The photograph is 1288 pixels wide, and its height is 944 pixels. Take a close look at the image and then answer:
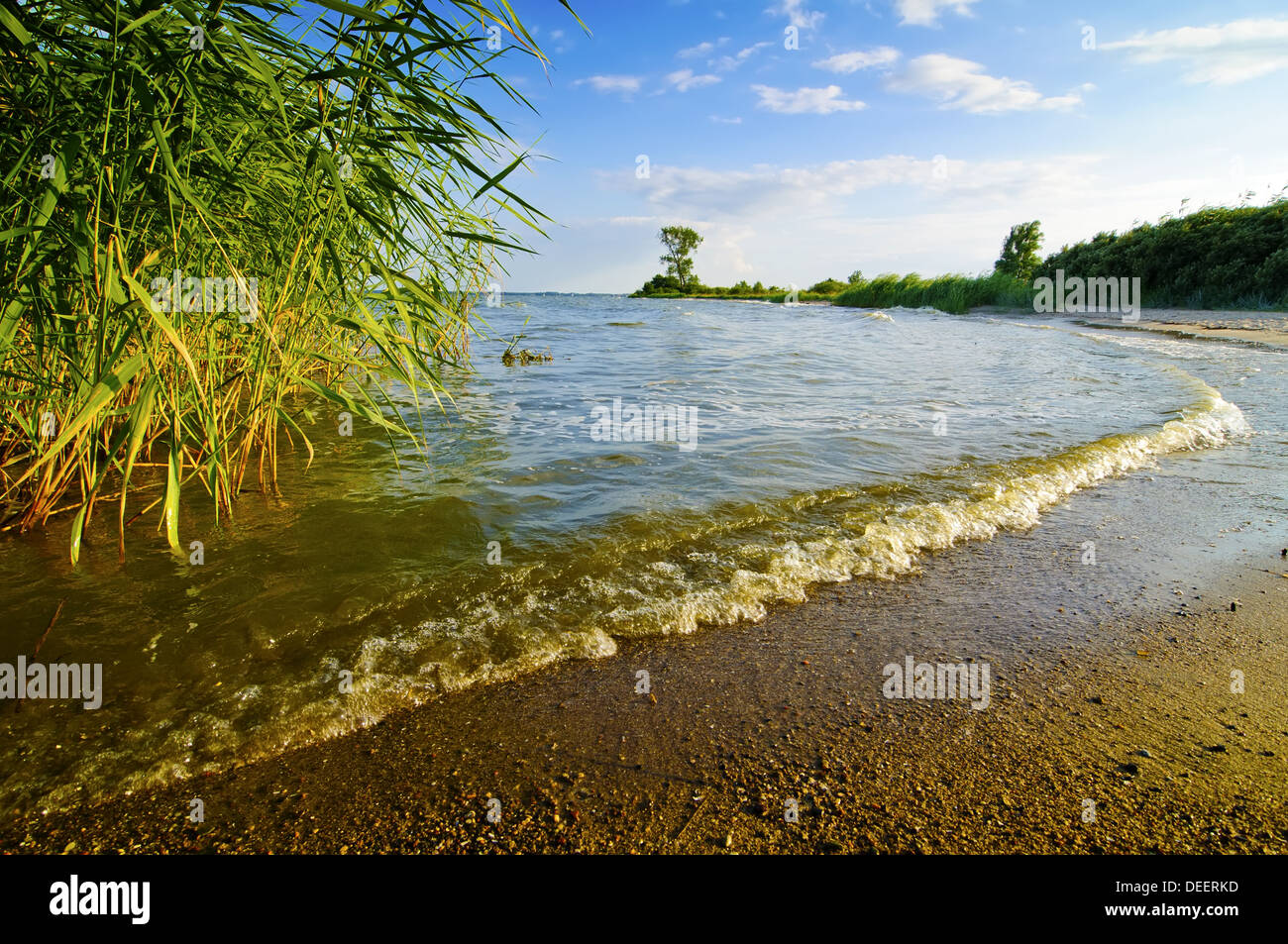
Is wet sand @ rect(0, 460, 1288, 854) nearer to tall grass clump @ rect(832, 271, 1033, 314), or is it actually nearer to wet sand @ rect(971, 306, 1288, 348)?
wet sand @ rect(971, 306, 1288, 348)

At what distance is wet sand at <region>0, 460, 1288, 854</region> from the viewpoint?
1.62m

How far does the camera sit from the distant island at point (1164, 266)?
2202cm

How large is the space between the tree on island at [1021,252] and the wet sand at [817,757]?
40212 mm

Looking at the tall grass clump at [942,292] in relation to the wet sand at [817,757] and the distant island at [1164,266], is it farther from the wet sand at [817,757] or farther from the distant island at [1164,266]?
the wet sand at [817,757]

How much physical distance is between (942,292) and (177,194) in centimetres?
4067

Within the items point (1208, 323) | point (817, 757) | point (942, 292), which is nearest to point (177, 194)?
point (817, 757)

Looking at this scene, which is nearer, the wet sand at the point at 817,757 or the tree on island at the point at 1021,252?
the wet sand at the point at 817,757

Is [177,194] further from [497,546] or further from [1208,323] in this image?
[1208,323]

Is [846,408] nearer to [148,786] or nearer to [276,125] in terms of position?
[276,125]

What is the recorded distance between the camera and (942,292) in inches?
1446

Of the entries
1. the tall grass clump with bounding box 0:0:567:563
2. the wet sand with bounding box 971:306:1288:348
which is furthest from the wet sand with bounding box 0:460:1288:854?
the wet sand with bounding box 971:306:1288:348

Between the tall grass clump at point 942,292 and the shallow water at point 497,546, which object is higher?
the tall grass clump at point 942,292

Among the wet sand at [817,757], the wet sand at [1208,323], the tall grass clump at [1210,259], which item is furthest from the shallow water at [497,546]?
the tall grass clump at [1210,259]
